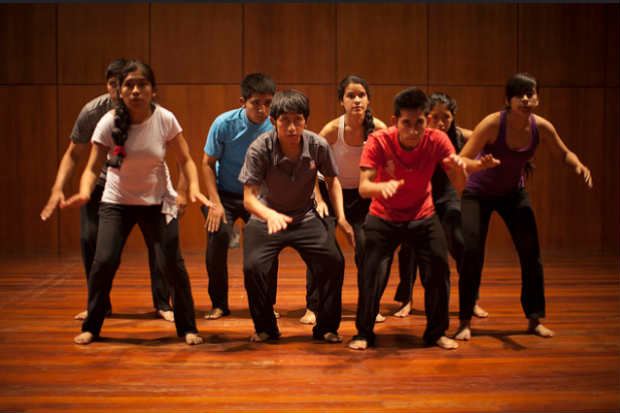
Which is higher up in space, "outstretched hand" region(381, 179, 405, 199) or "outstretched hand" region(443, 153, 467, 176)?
"outstretched hand" region(443, 153, 467, 176)

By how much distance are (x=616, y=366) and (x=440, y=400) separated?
3.14ft

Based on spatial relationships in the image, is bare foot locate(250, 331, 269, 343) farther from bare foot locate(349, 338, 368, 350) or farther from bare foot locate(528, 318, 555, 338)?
bare foot locate(528, 318, 555, 338)

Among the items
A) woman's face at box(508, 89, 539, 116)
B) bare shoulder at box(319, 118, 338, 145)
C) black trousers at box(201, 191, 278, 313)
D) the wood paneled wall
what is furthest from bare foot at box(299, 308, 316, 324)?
the wood paneled wall

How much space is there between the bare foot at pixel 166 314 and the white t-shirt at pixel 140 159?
2.79ft

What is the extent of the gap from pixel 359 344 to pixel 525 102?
4.80 ft

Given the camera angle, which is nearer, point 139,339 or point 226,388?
point 226,388

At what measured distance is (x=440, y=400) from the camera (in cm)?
218

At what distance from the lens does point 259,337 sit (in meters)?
3.00

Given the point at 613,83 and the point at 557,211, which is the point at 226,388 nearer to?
the point at 557,211

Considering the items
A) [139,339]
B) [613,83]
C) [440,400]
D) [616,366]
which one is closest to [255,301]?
[139,339]

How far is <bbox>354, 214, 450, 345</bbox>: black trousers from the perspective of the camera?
2.83 meters

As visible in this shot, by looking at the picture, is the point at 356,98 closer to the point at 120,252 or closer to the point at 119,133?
the point at 119,133

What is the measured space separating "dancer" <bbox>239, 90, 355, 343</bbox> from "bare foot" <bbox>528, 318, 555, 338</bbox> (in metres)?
1.06

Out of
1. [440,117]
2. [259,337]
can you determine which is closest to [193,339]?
[259,337]
